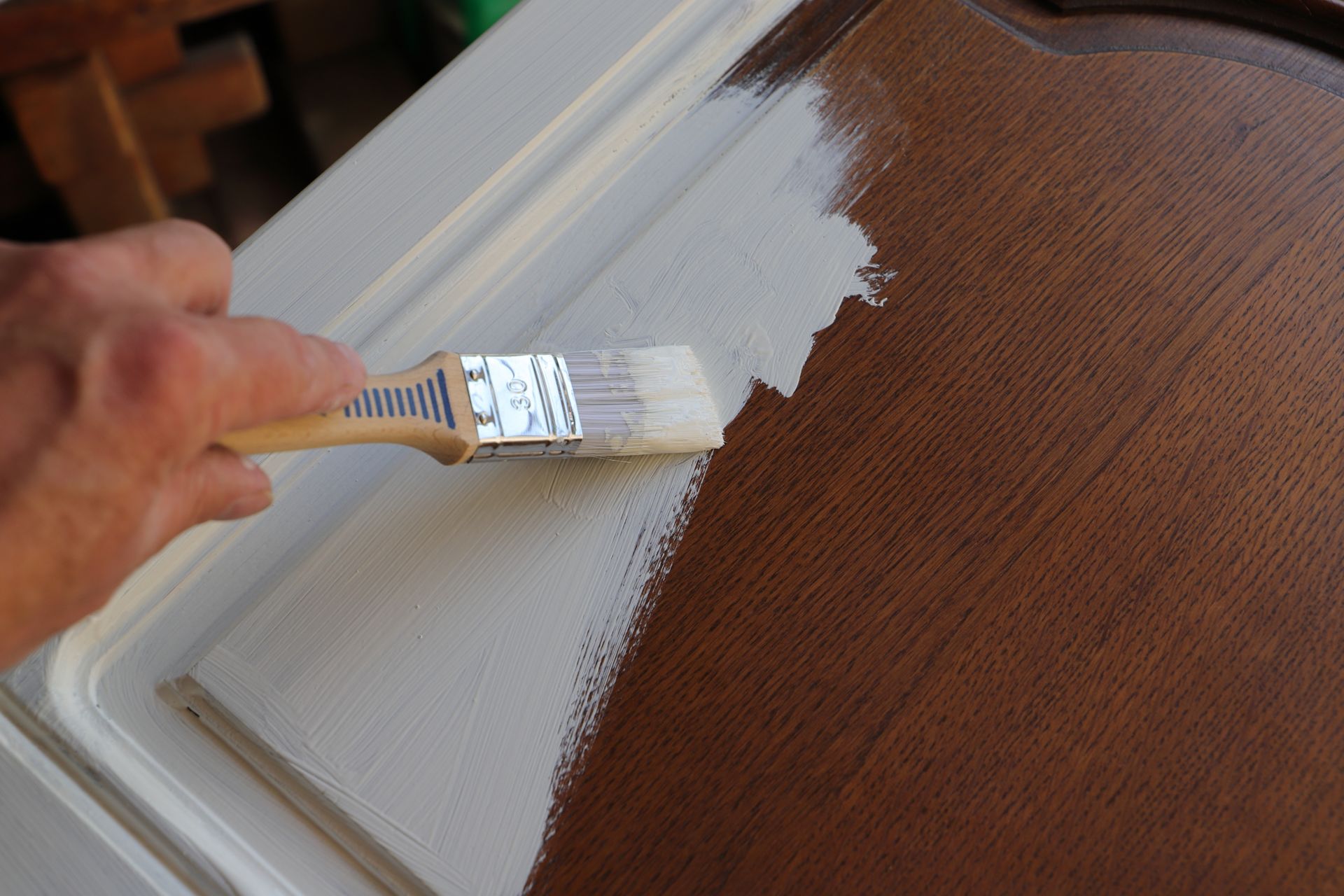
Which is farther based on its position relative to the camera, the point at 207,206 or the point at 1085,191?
the point at 207,206

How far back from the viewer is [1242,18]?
90 centimetres

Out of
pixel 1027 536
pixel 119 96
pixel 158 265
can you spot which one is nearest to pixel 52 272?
pixel 158 265

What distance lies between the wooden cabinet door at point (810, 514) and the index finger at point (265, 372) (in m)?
0.19

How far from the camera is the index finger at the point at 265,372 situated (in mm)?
463

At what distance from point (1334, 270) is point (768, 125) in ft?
1.59

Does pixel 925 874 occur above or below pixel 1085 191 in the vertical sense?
below

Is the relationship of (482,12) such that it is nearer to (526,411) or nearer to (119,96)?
(119,96)

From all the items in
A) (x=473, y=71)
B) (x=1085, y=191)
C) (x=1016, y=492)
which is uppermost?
(x=473, y=71)

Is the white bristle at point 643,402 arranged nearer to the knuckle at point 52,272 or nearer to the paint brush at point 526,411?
the paint brush at point 526,411

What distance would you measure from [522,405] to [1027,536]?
372mm

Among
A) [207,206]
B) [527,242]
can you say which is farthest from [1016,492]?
[207,206]

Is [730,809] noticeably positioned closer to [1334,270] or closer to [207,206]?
[1334,270]

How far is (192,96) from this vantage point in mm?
1440

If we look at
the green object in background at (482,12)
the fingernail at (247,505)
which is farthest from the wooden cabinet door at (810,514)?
the green object in background at (482,12)
